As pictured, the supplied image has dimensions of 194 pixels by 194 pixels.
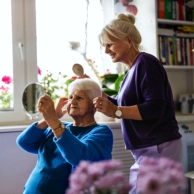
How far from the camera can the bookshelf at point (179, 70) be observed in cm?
252

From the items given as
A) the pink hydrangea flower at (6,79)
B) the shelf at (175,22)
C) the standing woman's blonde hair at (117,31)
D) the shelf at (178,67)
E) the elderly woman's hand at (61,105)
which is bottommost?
the elderly woman's hand at (61,105)

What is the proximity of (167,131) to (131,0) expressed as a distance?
1.46m

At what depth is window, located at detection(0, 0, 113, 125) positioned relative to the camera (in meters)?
2.25

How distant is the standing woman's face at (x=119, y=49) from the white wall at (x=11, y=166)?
810mm

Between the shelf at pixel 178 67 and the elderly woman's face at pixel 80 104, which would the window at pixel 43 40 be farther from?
the elderly woman's face at pixel 80 104

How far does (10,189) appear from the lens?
1.89 m

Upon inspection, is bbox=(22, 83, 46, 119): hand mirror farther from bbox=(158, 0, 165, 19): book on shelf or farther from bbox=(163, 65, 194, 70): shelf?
bbox=(158, 0, 165, 19): book on shelf

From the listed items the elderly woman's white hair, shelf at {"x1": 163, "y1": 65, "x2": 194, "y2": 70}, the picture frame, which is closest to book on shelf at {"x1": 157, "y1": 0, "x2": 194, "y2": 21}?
shelf at {"x1": 163, "y1": 65, "x2": 194, "y2": 70}

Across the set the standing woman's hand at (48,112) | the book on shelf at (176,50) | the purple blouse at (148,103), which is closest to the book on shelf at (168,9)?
the book on shelf at (176,50)

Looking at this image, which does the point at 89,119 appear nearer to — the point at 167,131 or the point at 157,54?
the point at 167,131

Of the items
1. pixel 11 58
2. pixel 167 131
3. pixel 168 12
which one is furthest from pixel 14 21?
pixel 167 131

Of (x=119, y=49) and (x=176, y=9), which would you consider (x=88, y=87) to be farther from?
(x=176, y=9)

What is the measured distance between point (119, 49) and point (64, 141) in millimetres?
553

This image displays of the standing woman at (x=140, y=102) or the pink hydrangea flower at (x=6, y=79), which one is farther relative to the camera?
the pink hydrangea flower at (x=6, y=79)
